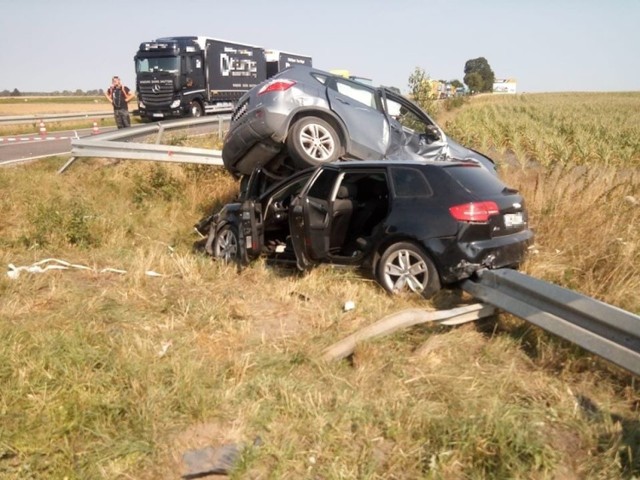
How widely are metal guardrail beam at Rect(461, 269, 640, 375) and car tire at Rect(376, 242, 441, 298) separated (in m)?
0.50

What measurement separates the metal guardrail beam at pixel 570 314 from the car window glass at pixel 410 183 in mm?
1095

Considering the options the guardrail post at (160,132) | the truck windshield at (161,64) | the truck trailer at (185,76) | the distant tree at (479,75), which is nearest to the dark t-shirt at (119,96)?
the guardrail post at (160,132)

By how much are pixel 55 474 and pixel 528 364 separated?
300cm

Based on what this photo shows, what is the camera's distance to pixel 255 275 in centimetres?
612

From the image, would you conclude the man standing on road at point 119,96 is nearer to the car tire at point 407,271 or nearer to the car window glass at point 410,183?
the car window glass at point 410,183

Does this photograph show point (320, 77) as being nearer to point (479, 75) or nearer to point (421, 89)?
point (421, 89)

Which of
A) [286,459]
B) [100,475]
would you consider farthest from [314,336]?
[100,475]

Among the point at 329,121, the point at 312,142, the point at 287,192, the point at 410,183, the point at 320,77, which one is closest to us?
the point at 410,183

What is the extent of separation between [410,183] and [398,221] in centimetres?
42

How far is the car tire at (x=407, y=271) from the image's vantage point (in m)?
5.09

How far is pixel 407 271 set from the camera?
5250 millimetres

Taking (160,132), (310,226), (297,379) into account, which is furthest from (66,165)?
(297,379)

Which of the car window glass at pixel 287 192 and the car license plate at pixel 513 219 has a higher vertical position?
the car window glass at pixel 287 192

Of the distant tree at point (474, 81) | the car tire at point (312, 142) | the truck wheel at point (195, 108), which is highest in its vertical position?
the distant tree at point (474, 81)
